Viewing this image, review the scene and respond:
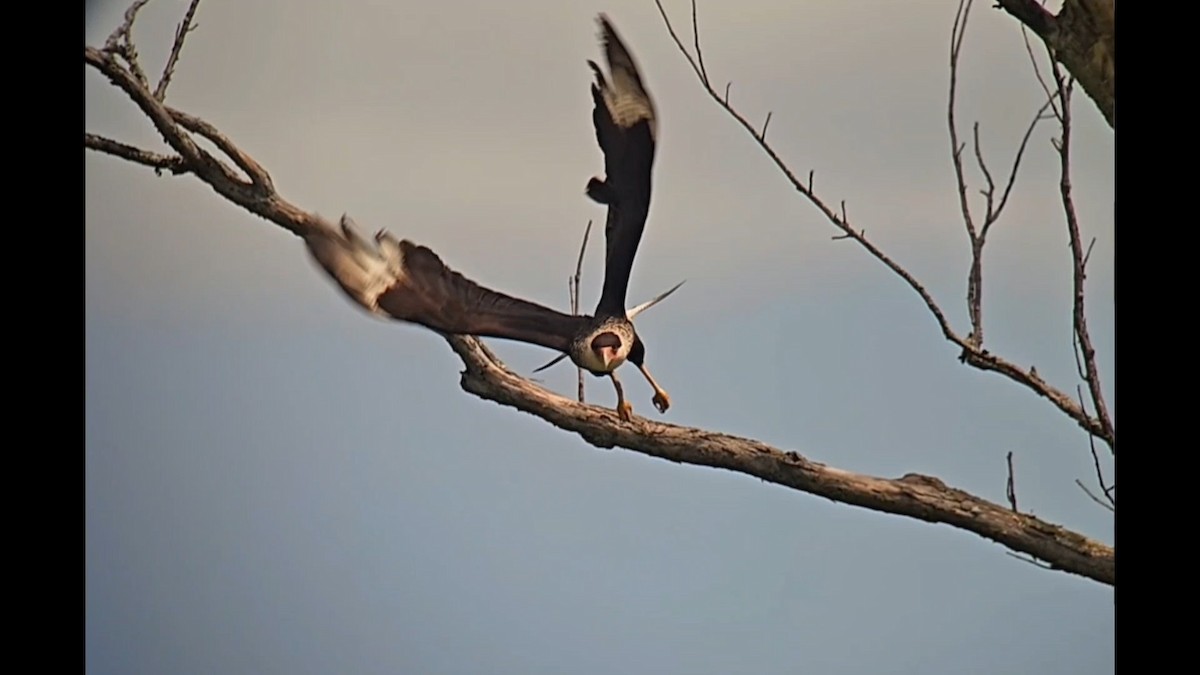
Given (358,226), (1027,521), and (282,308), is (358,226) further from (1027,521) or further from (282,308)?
(1027,521)

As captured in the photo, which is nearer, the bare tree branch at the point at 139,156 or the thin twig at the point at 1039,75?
the thin twig at the point at 1039,75

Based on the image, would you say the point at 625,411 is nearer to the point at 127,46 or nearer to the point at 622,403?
the point at 622,403

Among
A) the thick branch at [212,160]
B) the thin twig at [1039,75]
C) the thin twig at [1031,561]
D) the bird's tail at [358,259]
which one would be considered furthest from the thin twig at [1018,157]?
the thick branch at [212,160]

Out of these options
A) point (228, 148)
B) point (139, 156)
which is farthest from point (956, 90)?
point (139, 156)

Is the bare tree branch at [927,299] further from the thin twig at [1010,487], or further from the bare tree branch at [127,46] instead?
the bare tree branch at [127,46]

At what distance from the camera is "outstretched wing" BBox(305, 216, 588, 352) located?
1.71 metres

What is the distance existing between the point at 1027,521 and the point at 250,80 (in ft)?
4.18

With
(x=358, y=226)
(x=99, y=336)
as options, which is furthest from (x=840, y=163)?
(x=99, y=336)

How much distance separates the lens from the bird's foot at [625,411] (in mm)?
1727

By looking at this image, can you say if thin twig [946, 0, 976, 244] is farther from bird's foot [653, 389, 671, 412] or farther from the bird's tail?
the bird's tail

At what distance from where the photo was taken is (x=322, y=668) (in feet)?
5.93

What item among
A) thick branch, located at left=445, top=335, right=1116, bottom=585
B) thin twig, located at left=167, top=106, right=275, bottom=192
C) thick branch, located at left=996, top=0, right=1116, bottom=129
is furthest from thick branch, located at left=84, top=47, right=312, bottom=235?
thick branch, located at left=996, top=0, right=1116, bottom=129
